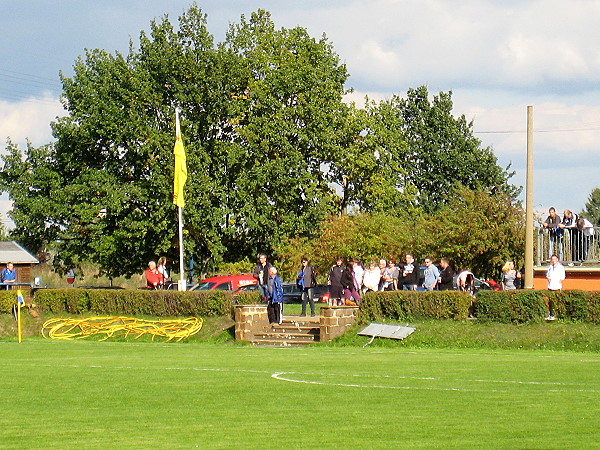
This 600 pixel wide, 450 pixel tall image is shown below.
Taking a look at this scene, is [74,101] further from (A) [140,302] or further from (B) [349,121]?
(A) [140,302]

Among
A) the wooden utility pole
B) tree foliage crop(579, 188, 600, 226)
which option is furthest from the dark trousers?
tree foliage crop(579, 188, 600, 226)

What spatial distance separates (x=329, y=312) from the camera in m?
29.5

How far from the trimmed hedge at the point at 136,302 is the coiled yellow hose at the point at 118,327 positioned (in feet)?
2.22

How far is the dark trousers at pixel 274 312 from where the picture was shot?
31562 millimetres

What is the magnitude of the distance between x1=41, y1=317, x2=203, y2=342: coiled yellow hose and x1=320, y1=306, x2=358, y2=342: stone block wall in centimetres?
516

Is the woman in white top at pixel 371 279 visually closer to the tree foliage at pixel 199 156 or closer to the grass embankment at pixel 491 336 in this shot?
the grass embankment at pixel 491 336

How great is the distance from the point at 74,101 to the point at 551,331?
117 ft

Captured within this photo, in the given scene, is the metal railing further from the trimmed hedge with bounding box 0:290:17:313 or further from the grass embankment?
the trimmed hedge with bounding box 0:290:17:313

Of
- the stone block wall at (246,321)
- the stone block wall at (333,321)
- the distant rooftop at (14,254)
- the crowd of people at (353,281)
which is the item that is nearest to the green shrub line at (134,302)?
the crowd of people at (353,281)

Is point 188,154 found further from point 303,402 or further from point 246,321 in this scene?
point 303,402

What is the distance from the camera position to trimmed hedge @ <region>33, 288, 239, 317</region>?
3372 cm

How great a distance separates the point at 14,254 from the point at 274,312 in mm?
33234

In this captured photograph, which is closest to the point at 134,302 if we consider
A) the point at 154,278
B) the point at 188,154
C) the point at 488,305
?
the point at 154,278

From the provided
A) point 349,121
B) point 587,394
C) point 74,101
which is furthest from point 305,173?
point 587,394
